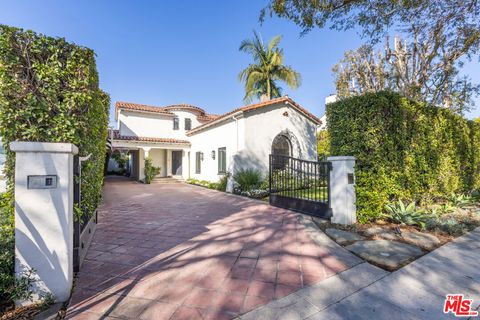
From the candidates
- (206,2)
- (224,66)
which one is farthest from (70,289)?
(224,66)

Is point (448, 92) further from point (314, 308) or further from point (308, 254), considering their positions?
point (314, 308)

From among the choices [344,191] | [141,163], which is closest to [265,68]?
[141,163]

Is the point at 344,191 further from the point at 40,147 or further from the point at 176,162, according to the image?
the point at 176,162

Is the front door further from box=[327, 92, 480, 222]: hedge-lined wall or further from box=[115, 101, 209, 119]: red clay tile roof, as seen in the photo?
box=[327, 92, 480, 222]: hedge-lined wall

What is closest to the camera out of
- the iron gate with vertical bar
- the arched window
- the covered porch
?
the iron gate with vertical bar

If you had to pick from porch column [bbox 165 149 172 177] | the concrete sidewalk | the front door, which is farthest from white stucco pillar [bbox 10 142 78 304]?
porch column [bbox 165 149 172 177]

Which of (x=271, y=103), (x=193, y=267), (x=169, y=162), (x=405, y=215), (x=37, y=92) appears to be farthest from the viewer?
(x=169, y=162)

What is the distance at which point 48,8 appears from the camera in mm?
6258

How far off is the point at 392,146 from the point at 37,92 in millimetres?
7045

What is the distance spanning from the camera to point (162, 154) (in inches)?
797

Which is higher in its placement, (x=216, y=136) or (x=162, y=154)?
(x=216, y=136)

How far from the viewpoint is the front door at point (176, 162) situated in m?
20.2

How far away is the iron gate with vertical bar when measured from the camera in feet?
19.7

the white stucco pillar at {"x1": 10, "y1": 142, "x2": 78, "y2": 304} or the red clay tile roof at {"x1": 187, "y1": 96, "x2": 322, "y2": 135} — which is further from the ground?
the red clay tile roof at {"x1": 187, "y1": 96, "x2": 322, "y2": 135}
